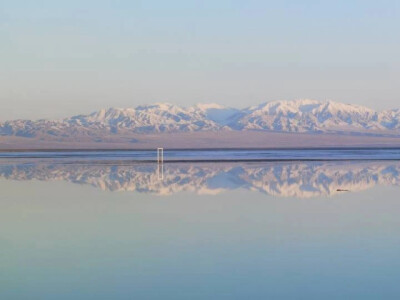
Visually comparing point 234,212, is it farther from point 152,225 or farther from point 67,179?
point 67,179

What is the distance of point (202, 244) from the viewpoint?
466 inches

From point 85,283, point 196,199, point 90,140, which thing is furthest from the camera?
point 90,140

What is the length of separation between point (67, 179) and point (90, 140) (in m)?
150

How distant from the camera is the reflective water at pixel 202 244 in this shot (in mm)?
9023

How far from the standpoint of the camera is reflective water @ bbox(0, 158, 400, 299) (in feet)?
29.6

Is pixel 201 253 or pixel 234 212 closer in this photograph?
pixel 201 253

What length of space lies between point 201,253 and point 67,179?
59.0 ft

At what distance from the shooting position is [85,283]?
9227 mm

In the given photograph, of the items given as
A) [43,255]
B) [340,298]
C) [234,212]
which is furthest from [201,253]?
[234,212]

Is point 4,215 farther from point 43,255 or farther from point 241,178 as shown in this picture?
point 241,178

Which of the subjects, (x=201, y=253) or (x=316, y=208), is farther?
(x=316, y=208)

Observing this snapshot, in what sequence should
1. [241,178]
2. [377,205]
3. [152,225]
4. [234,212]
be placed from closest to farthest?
[152,225], [234,212], [377,205], [241,178]

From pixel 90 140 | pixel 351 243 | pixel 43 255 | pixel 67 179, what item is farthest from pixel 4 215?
pixel 90 140

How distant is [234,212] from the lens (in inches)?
642
